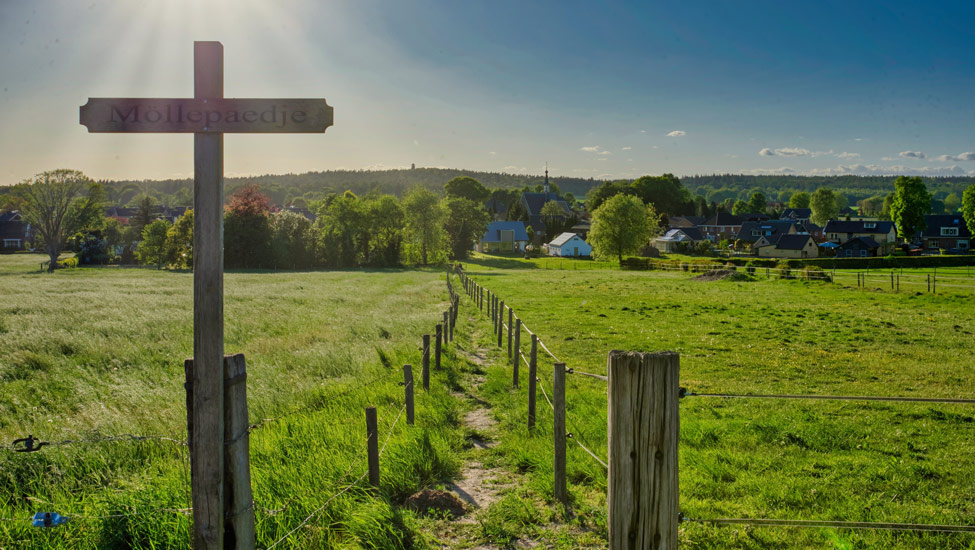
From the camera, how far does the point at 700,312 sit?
1005 inches

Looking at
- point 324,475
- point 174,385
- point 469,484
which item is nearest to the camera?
point 324,475

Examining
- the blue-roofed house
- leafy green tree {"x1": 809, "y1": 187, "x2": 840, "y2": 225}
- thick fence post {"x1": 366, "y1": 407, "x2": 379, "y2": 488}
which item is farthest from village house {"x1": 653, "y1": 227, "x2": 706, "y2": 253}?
thick fence post {"x1": 366, "y1": 407, "x2": 379, "y2": 488}

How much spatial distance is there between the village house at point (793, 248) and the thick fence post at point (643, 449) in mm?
96002

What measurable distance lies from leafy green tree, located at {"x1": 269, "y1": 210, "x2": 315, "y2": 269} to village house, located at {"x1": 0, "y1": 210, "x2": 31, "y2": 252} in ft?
195

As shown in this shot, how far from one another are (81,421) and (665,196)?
435ft

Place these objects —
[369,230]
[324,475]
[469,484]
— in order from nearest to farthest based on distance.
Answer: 1. [324,475]
2. [469,484]
3. [369,230]

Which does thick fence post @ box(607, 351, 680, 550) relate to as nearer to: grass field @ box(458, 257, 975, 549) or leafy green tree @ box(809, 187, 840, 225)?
grass field @ box(458, 257, 975, 549)

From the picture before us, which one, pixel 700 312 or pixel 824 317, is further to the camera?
pixel 700 312

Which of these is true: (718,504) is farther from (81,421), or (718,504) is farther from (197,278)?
(81,421)

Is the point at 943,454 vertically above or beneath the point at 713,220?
beneath

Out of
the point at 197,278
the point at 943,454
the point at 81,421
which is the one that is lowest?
the point at 943,454

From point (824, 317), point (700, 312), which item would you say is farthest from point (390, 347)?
point (824, 317)

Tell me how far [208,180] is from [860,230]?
12873cm

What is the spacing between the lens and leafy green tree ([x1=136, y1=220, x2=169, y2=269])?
7544 cm
